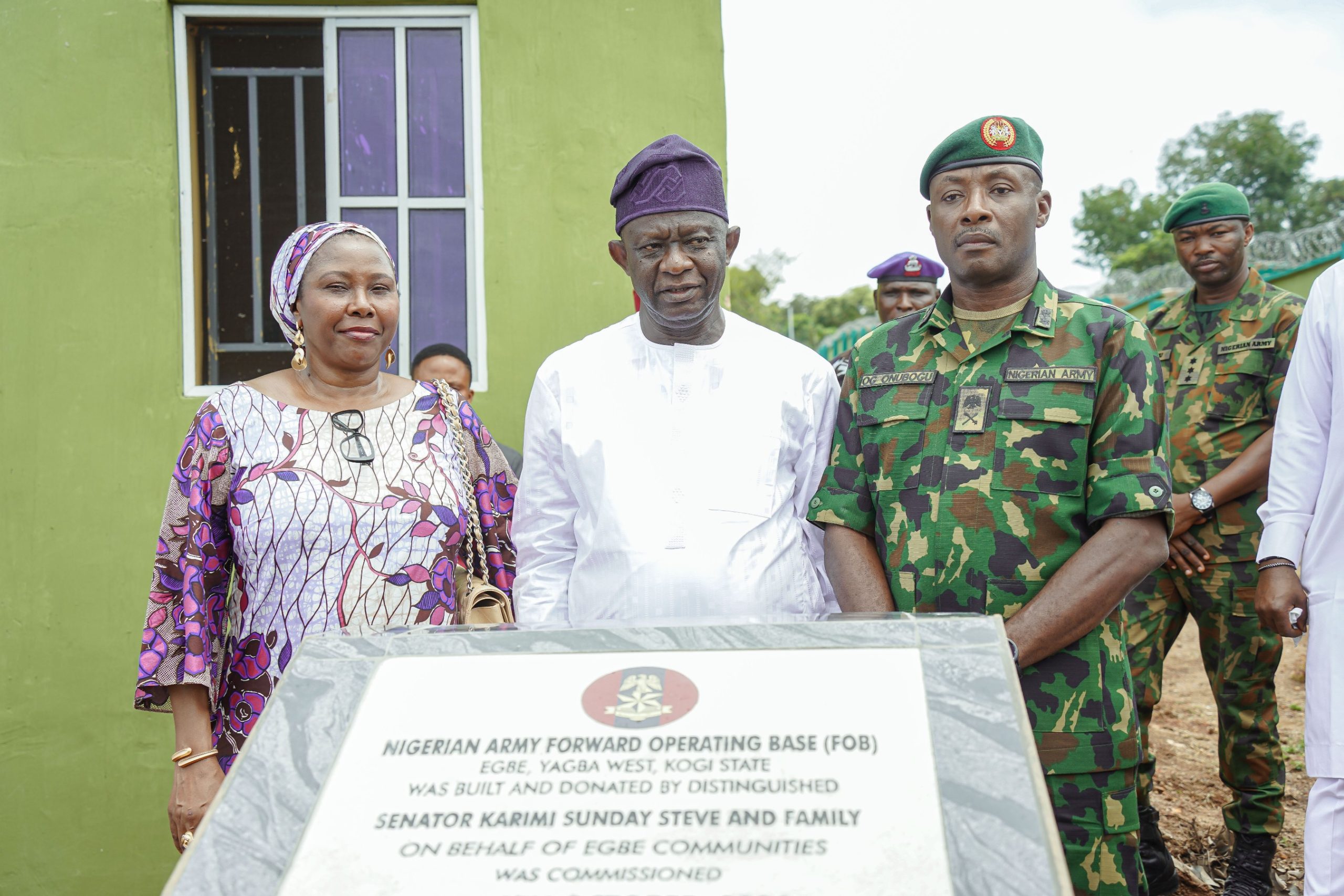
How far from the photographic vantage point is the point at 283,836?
1233 millimetres

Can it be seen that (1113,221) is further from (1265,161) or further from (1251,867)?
(1251,867)

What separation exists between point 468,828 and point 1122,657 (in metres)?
1.47

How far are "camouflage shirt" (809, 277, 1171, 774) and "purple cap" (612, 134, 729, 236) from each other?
0.58 meters

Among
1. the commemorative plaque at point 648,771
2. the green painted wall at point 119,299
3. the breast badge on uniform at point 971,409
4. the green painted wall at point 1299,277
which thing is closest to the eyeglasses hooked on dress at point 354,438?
the commemorative plaque at point 648,771

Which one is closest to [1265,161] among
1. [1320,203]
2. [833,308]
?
[1320,203]

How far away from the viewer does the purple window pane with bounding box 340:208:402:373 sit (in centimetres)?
401

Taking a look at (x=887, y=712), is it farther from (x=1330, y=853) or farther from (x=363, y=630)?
(x=1330, y=853)

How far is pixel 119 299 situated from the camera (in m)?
3.83

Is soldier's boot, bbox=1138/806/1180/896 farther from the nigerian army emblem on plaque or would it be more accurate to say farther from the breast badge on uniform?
the nigerian army emblem on plaque

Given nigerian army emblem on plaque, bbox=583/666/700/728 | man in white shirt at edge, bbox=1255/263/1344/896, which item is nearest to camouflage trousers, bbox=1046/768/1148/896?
man in white shirt at edge, bbox=1255/263/1344/896

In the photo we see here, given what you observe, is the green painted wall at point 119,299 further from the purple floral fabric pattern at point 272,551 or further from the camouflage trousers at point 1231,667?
the camouflage trousers at point 1231,667

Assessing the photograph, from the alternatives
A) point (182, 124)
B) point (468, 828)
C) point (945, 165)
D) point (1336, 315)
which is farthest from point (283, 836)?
point (182, 124)

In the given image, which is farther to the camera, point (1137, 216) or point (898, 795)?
point (1137, 216)

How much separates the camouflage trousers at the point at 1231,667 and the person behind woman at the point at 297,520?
2.62 meters
